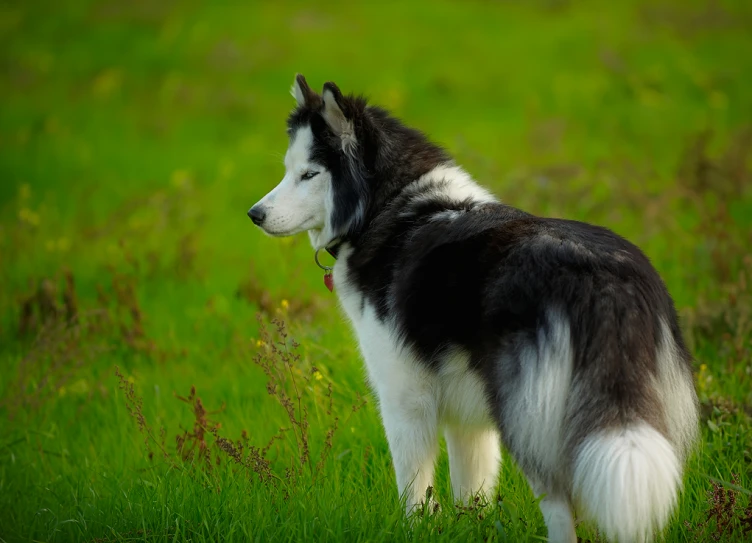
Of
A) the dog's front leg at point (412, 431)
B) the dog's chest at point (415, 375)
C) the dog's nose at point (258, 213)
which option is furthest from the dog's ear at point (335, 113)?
the dog's front leg at point (412, 431)

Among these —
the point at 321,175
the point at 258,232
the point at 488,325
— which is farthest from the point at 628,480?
the point at 258,232

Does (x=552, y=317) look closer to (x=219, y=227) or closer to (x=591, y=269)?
(x=591, y=269)

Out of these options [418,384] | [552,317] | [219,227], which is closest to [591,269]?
[552,317]

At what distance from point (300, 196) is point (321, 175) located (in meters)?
0.14

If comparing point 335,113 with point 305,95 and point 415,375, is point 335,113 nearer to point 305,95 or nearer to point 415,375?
point 305,95

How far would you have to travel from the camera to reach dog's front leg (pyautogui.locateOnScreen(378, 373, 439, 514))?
11.1 ft

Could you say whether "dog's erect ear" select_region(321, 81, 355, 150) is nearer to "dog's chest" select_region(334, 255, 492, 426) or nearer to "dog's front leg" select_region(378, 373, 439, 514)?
"dog's chest" select_region(334, 255, 492, 426)

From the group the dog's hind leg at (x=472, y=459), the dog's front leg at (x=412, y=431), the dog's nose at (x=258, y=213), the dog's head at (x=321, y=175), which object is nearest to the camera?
the dog's front leg at (x=412, y=431)

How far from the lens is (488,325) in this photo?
289 centimetres

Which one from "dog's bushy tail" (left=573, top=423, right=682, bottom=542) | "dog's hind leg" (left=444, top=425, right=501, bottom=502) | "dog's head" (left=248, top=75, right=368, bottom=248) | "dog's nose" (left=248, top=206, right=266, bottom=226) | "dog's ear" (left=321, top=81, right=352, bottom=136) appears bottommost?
"dog's hind leg" (left=444, top=425, right=501, bottom=502)

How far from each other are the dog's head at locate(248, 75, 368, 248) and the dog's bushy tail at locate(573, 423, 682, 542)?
1.65m

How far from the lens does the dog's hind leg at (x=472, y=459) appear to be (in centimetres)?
362

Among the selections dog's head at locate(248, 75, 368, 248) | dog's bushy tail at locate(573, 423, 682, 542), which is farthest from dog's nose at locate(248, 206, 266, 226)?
dog's bushy tail at locate(573, 423, 682, 542)

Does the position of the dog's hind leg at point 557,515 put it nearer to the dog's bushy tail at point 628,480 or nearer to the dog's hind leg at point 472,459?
the dog's bushy tail at point 628,480
